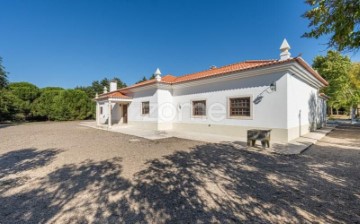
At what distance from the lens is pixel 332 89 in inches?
798

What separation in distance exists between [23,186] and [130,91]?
1324cm

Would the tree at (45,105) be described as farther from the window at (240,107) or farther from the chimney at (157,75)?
the window at (240,107)

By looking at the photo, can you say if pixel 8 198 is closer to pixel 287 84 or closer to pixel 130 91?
pixel 287 84

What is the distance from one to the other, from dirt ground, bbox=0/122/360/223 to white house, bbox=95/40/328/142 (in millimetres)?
3291

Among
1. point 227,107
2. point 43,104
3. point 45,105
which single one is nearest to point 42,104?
point 43,104

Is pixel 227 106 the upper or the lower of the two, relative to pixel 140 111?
upper

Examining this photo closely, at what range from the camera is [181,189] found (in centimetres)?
357

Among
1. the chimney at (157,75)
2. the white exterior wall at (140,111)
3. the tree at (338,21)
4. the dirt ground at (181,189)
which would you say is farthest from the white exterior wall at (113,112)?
the tree at (338,21)

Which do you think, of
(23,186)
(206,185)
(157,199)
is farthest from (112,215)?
(23,186)

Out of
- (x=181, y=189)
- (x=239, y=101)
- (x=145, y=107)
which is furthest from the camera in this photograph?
(x=145, y=107)

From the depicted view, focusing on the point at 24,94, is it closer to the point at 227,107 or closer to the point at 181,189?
the point at 227,107

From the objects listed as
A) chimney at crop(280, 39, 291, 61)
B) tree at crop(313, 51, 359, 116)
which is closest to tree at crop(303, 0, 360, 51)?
chimney at crop(280, 39, 291, 61)

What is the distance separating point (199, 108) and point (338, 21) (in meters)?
9.28

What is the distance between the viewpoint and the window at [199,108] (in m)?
12.0
